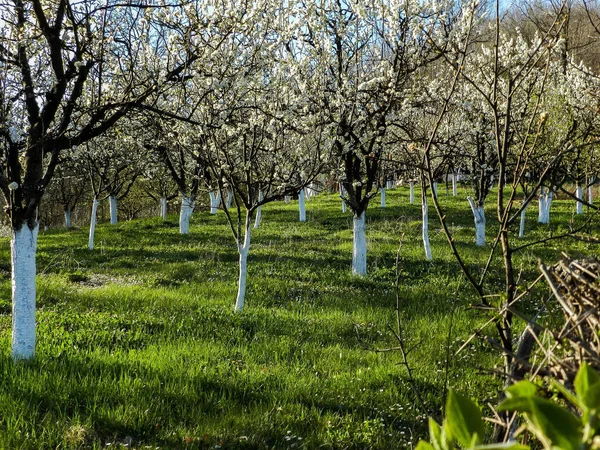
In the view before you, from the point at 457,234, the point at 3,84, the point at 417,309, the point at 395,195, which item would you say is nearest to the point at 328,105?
the point at 417,309

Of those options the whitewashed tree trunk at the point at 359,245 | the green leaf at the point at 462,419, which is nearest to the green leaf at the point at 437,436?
the green leaf at the point at 462,419

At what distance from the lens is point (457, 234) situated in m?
17.1

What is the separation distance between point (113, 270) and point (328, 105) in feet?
23.1

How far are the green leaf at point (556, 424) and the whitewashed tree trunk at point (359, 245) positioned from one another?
10729mm

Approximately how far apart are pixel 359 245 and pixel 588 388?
10.9m

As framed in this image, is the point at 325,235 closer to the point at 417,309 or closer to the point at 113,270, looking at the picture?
the point at 113,270

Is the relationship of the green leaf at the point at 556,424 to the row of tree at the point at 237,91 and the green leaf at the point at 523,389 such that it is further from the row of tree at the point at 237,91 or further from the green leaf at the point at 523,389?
the row of tree at the point at 237,91

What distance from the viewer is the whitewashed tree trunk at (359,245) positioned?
1124 cm

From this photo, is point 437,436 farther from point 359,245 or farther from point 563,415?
point 359,245

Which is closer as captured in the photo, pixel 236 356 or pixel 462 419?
pixel 462 419

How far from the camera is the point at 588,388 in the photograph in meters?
0.51

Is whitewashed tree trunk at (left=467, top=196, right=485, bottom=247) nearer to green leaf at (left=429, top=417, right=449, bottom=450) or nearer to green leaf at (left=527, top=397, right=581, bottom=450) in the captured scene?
green leaf at (left=429, top=417, right=449, bottom=450)

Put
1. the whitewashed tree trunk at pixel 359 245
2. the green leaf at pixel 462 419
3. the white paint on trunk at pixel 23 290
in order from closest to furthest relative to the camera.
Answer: the green leaf at pixel 462 419 < the white paint on trunk at pixel 23 290 < the whitewashed tree trunk at pixel 359 245

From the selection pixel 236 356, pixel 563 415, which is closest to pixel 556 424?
pixel 563 415
